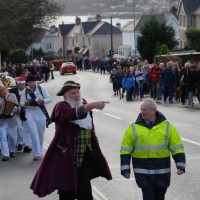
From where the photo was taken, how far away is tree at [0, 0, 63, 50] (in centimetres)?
4484

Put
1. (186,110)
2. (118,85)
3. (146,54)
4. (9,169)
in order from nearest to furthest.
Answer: (9,169), (186,110), (118,85), (146,54)

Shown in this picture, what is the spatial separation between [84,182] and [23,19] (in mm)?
43494

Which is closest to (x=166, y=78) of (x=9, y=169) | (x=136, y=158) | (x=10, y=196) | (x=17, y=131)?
(x=17, y=131)

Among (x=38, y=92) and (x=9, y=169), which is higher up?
(x=38, y=92)

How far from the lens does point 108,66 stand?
209ft

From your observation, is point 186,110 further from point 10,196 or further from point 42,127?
point 10,196

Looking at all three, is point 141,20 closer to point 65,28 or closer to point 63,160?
point 65,28

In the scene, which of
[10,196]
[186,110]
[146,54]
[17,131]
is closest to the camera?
[10,196]

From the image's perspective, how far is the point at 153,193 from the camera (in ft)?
27.6

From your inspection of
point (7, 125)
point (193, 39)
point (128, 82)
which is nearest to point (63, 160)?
point (7, 125)

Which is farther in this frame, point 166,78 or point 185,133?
point 166,78

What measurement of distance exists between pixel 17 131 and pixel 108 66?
158 ft

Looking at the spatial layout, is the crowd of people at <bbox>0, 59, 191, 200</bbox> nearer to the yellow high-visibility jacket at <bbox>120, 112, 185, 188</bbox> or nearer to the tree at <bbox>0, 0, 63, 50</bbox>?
the yellow high-visibility jacket at <bbox>120, 112, 185, 188</bbox>

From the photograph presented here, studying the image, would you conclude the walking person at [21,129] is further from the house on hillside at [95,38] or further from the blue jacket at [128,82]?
the house on hillside at [95,38]
